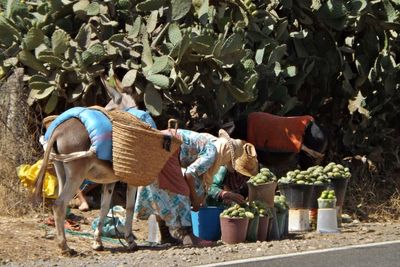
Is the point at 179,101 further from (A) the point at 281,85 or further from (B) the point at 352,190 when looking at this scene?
(B) the point at 352,190

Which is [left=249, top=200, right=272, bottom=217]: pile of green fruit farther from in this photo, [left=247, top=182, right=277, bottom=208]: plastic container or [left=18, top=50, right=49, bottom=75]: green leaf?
[left=18, top=50, right=49, bottom=75]: green leaf

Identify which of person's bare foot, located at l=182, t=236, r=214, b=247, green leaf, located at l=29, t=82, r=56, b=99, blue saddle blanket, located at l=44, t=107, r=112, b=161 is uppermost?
green leaf, located at l=29, t=82, r=56, b=99

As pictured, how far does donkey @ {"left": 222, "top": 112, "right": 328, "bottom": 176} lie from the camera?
42.5 ft

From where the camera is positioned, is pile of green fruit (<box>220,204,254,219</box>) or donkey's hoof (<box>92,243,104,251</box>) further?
pile of green fruit (<box>220,204,254,219</box>)

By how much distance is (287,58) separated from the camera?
47.5ft

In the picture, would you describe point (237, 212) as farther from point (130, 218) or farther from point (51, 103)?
point (51, 103)

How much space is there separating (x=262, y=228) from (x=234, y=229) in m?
0.47

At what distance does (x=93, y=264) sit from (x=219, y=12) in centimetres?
555

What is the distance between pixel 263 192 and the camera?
430 inches

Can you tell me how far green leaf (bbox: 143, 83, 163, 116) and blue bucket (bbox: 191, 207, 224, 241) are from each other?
172cm

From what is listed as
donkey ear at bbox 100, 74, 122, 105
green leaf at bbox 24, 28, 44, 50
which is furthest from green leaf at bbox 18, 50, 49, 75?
donkey ear at bbox 100, 74, 122, 105

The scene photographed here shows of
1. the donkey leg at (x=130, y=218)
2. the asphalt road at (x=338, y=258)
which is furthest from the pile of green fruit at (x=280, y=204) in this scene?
the donkey leg at (x=130, y=218)

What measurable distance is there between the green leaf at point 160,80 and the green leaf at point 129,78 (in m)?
0.25

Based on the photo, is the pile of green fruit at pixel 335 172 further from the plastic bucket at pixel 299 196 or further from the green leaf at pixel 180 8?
the green leaf at pixel 180 8
